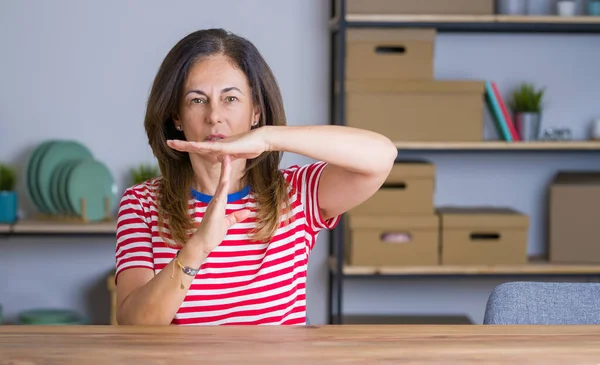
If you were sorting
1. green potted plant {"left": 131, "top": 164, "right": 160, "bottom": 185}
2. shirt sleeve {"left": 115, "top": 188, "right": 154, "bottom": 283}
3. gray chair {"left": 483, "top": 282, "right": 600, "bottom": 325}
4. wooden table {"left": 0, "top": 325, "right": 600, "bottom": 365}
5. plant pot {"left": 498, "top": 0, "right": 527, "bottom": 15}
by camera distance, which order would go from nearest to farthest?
wooden table {"left": 0, "top": 325, "right": 600, "bottom": 365} < gray chair {"left": 483, "top": 282, "right": 600, "bottom": 325} < shirt sleeve {"left": 115, "top": 188, "right": 154, "bottom": 283} < plant pot {"left": 498, "top": 0, "right": 527, "bottom": 15} < green potted plant {"left": 131, "top": 164, "right": 160, "bottom": 185}

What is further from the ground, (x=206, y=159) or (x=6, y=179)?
(x=206, y=159)

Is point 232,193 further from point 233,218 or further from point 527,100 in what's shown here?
point 527,100

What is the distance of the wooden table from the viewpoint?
109 centimetres

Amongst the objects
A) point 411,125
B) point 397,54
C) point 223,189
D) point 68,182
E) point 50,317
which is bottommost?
point 50,317

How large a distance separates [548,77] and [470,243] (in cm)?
82

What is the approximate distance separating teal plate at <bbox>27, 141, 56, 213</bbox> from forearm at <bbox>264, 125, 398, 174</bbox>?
2.15 m

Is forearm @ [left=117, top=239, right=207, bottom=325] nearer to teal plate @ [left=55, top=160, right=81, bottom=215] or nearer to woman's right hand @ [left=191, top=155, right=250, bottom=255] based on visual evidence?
woman's right hand @ [left=191, top=155, right=250, bottom=255]

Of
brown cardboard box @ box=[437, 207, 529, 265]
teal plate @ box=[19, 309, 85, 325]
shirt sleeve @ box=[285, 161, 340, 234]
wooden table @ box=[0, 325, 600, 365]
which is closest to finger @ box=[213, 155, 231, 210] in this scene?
wooden table @ box=[0, 325, 600, 365]

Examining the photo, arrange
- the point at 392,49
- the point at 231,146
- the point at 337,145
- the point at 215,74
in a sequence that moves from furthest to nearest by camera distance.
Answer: the point at 392,49 < the point at 215,74 < the point at 337,145 < the point at 231,146

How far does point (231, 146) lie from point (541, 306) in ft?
2.02

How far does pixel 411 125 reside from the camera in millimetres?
3248

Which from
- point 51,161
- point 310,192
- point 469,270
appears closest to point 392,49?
point 469,270

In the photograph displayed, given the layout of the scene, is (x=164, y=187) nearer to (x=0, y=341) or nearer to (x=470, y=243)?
(x=0, y=341)

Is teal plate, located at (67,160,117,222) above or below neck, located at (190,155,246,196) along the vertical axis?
below
